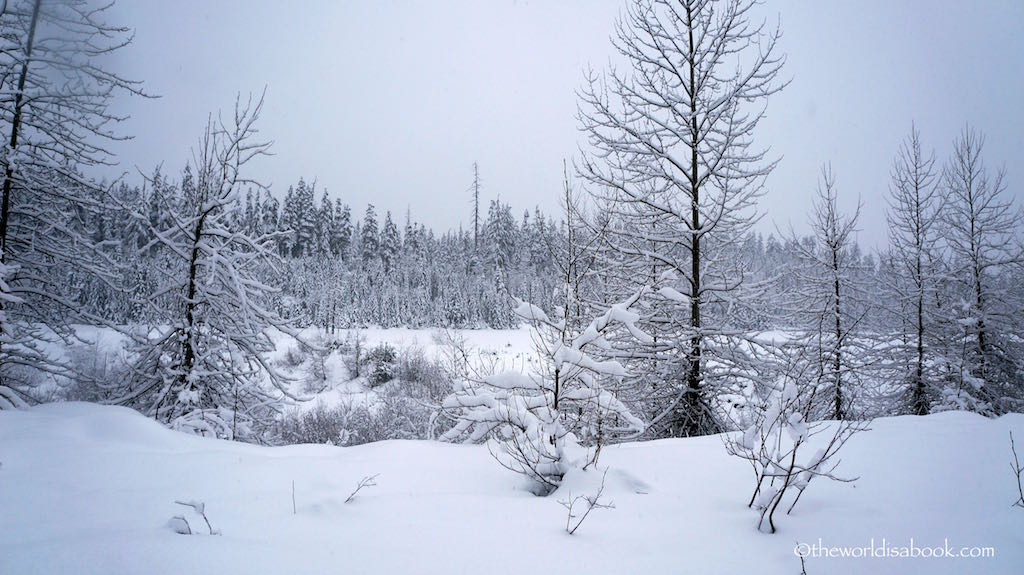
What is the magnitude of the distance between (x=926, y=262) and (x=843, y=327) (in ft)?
11.4

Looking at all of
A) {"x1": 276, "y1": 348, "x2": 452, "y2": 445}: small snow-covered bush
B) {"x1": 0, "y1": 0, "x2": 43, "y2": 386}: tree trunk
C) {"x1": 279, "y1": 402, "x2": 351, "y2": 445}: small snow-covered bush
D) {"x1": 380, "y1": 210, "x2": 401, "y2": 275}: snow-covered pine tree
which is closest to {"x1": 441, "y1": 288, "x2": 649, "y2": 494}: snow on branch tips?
{"x1": 0, "y1": 0, "x2": 43, "y2": 386}: tree trunk

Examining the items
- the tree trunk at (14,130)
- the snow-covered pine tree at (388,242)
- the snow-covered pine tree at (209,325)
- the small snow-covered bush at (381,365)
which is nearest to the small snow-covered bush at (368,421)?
the small snow-covered bush at (381,365)

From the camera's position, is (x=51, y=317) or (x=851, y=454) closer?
(x=851, y=454)

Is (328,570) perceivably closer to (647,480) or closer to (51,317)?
(647,480)

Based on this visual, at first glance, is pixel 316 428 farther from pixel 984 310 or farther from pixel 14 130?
pixel 984 310

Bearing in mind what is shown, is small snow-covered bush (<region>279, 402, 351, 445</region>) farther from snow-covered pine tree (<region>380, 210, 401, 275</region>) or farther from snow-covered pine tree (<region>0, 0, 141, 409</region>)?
snow-covered pine tree (<region>380, 210, 401, 275</region>)

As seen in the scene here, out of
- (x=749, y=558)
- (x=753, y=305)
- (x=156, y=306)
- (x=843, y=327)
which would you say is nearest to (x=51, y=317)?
(x=156, y=306)

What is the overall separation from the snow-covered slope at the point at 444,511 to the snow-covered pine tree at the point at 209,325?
2474 mm

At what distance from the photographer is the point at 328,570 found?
1583 mm

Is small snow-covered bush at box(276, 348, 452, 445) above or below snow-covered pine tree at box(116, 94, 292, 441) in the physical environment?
below

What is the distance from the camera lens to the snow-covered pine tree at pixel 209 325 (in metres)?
5.60

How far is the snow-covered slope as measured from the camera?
166cm

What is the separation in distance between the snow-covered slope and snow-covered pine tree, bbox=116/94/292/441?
247 cm

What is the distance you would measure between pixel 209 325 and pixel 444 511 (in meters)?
5.54
